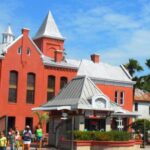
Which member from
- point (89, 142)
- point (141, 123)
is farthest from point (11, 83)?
point (89, 142)

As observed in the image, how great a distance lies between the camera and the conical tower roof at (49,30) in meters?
70.8

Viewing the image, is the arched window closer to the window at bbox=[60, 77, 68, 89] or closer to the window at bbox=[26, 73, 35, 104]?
the window at bbox=[60, 77, 68, 89]

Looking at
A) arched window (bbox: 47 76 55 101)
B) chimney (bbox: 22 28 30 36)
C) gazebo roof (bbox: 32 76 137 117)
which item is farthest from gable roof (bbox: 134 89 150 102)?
gazebo roof (bbox: 32 76 137 117)

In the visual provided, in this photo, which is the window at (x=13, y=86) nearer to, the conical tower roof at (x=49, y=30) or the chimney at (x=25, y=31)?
the chimney at (x=25, y=31)

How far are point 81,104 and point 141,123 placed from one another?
64.6 feet

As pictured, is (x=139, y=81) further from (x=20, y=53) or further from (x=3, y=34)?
(x=20, y=53)

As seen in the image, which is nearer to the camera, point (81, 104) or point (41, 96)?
point (81, 104)

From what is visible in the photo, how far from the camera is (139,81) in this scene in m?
75.5

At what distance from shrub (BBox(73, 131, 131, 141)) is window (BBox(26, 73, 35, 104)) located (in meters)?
20.9

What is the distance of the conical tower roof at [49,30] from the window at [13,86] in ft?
65.4

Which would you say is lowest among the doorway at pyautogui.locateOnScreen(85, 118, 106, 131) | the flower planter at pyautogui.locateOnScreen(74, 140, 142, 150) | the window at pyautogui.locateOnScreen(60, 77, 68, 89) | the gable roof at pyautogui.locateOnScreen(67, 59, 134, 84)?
the flower planter at pyautogui.locateOnScreen(74, 140, 142, 150)

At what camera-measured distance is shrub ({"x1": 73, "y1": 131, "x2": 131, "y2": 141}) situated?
32.0 meters

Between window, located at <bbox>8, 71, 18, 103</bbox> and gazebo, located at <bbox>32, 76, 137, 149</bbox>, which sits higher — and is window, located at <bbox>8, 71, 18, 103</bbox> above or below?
above

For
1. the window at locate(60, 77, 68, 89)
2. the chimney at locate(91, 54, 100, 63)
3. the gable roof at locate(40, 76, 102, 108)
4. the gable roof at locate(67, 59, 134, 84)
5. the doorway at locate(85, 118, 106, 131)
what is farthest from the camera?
the chimney at locate(91, 54, 100, 63)
